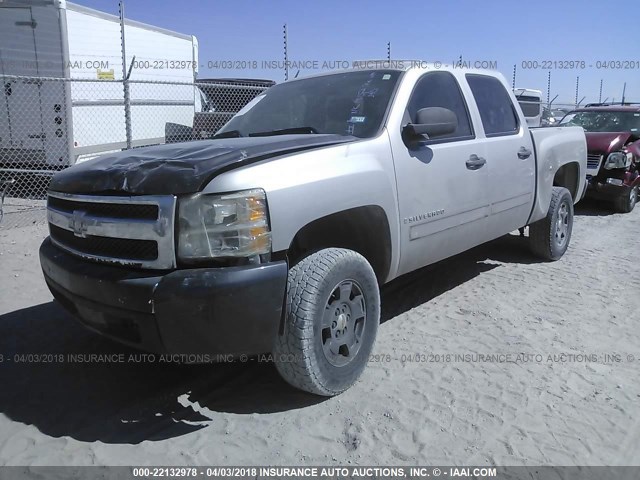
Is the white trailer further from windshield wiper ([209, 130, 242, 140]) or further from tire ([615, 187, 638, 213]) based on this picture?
tire ([615, 187, 638, 213])

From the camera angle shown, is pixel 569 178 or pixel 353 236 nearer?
pixel 353 236

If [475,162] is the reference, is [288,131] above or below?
above

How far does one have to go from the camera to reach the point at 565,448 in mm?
2736

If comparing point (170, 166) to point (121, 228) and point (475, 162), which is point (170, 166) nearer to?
point (121, 228)

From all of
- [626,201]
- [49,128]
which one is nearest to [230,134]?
[49,128]

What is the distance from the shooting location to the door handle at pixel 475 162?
421cm

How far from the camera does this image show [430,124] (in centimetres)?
358

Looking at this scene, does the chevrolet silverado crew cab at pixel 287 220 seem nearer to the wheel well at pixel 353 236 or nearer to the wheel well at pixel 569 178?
the wheel well at pixel 353 236

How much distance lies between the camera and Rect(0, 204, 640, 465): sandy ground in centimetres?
272

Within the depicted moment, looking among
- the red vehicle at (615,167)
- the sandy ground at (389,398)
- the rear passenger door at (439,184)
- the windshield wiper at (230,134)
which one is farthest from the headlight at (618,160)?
the windshield wiper at (230,134)

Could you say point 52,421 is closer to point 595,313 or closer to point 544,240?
point 595,313

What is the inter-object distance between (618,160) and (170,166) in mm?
8510

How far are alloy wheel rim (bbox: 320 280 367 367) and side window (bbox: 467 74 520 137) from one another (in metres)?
2.21

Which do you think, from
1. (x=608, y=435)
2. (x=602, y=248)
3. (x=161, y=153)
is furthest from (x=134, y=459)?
(x=602, y=248)
